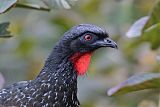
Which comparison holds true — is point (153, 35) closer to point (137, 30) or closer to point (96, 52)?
point (137, 30)

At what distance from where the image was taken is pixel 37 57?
804cm

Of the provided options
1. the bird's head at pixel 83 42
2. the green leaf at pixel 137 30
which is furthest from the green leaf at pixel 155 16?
the bird's head at pixel 83 42

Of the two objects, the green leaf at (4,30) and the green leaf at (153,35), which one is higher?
the green leaf at (4,30)

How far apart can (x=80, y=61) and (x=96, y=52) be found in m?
2.66

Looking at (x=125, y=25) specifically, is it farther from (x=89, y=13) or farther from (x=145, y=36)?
(x=145, y=36)

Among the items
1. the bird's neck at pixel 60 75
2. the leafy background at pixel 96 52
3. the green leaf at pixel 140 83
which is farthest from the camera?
the leafy background at pixel 96 52

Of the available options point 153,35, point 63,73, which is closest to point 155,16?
point 153,35

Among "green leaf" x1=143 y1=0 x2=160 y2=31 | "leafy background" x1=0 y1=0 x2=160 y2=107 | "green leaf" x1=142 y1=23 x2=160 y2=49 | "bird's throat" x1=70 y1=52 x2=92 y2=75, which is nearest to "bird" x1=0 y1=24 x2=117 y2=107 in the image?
"bird's throat" x1=70 y1=52 x2=92 y2=75

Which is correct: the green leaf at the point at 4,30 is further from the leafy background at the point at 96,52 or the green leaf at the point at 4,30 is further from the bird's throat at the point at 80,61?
the leafy background at the point at 96,52

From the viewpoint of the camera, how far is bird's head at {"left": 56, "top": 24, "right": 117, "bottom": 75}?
5.33m

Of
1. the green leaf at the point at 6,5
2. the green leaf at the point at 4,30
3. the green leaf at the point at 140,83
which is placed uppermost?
the green leaf at the point at 6,5

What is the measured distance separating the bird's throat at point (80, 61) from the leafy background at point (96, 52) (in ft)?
5.74

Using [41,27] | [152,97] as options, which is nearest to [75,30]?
[152,97]

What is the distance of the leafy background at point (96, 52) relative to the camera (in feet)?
24.6
